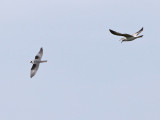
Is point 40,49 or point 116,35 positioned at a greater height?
point 40,49

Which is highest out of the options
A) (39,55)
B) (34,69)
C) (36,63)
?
(39,55)

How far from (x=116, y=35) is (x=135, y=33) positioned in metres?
12.1

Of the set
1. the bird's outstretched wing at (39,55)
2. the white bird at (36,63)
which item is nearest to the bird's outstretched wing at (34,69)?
the white bird at (36,63)

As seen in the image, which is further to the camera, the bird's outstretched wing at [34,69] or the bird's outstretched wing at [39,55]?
the bird's outstretched wing at [39,55]

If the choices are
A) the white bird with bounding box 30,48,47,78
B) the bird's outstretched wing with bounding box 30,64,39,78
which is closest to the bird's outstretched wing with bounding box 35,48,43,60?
the white bird with bounding box 30,48,47,78

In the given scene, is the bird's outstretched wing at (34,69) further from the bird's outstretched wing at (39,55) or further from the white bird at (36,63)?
the bird's outstretched wing at (39,55)

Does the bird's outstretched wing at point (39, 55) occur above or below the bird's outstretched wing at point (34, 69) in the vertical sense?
above

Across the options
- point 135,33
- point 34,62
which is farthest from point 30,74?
point 135,33

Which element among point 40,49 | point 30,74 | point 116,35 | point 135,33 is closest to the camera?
point 116,35

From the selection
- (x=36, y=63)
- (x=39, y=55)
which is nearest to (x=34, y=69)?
(x=36, y=63)

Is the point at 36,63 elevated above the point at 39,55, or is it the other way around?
the point at 39,55

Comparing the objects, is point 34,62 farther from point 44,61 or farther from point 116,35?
point 116,35

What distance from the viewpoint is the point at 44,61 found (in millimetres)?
141250

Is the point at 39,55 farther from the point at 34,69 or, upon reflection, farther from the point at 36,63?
the point at 34,69
